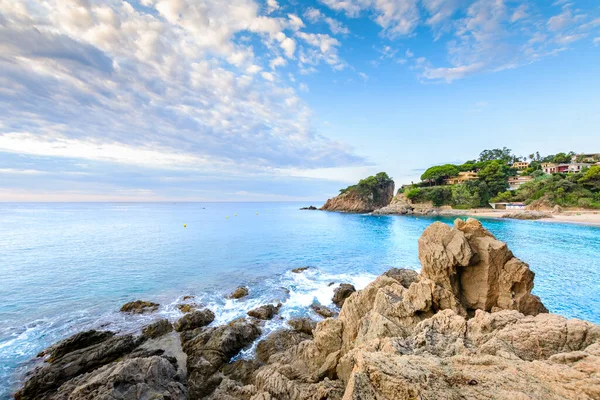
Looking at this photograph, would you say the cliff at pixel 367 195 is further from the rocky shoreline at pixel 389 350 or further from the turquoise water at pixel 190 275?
the rocky shoreline at pixel 389 350

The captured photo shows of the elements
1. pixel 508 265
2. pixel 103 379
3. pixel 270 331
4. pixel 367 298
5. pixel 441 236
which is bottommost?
pixel 270 331

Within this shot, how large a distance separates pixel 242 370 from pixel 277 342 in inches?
92.0

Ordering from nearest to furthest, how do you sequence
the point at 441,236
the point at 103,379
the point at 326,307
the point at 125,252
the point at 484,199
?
the point at 103,379 → the point at 441,236 → the point at 326,307 → the point at 125,252 → the point at 484,199

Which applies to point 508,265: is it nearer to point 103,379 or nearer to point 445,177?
point 103,379

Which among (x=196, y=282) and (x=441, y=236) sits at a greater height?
(x=441, y=236)

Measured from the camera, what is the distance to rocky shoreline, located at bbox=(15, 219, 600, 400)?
4238 mm

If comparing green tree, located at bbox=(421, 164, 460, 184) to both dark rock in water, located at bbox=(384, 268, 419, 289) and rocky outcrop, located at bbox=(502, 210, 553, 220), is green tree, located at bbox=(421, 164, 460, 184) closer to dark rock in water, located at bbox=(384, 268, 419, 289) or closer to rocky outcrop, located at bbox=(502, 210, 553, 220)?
rocky outcrop, located at bbox=(502, 210, 553, 220)

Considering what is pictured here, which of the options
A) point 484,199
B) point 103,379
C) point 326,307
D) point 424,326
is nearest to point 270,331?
point 326,307

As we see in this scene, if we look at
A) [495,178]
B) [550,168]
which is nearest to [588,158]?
[550,168]

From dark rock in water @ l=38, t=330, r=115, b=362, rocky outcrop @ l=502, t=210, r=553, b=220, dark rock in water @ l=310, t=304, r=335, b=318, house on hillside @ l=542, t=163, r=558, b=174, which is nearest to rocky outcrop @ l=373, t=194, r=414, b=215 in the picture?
rocky outcrop @ l=502, t=210, r=553, b=220

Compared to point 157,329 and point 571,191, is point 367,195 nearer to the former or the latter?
point 571,191

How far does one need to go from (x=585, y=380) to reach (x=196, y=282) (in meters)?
23.9

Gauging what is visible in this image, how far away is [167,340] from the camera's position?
13.4 meters

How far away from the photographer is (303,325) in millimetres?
14414
